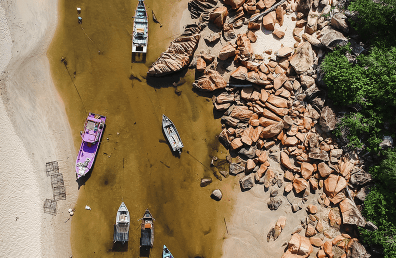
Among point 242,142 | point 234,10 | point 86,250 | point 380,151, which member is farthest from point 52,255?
point 380,151

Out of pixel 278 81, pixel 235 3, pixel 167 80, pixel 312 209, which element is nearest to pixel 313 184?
pixel 312 209

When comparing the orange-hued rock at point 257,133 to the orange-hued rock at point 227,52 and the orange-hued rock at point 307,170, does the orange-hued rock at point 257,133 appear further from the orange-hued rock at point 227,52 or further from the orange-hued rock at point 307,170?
the orange-hued rock at point 227,52

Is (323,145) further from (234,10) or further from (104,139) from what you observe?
(104,139)

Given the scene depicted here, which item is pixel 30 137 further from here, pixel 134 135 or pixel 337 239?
pixel 337 239

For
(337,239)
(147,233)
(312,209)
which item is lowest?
(147,233)

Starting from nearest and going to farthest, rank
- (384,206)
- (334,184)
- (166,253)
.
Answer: (384,206)
(334,184)
(166,253)

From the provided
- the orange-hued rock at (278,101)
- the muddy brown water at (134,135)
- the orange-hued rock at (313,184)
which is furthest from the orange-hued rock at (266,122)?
the orange-hued rock at (313,184)
